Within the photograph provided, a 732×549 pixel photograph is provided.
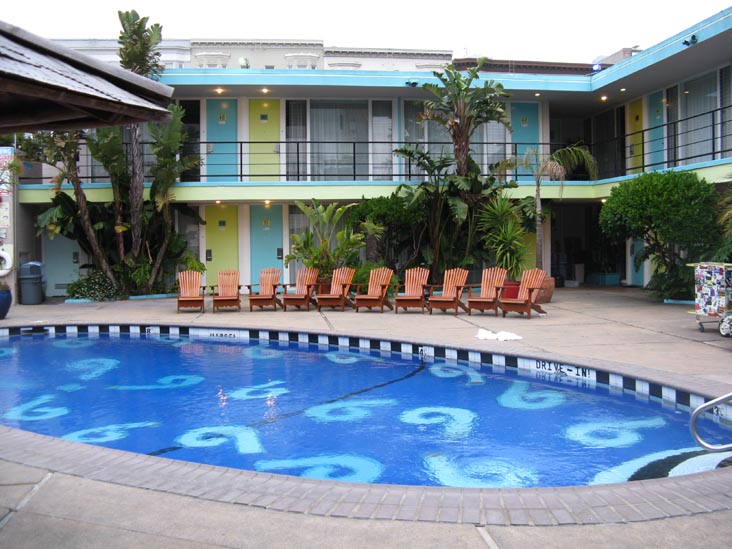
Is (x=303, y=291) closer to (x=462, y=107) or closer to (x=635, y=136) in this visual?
(x=462, y=107)

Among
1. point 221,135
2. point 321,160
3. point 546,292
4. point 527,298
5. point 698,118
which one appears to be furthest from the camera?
point 321,160

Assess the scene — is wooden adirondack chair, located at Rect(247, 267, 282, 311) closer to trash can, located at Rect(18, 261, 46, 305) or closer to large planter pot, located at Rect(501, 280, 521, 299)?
large planter pot, located at Rect(501, 280, 521, 299)

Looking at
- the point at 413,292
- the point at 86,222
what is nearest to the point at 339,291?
the point at 413,292

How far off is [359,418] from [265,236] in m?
13.7

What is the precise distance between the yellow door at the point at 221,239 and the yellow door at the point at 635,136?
11.6 m

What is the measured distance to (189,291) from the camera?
50.8ft

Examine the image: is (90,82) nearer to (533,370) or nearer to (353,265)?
(533,370)

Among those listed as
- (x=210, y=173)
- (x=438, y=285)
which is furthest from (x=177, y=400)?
(x=210, y=173)

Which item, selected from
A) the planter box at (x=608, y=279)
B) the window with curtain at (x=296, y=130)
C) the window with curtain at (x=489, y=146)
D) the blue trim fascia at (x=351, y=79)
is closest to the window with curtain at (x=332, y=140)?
the window with curtain at (x=296, y=130)

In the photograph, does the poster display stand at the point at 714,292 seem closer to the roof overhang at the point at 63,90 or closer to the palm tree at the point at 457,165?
the palm tree at the point at 457,165

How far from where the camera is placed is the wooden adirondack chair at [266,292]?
51.2ft

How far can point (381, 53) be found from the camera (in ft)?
103

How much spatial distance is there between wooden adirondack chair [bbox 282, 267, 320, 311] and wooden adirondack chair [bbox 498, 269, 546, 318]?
4283 mm

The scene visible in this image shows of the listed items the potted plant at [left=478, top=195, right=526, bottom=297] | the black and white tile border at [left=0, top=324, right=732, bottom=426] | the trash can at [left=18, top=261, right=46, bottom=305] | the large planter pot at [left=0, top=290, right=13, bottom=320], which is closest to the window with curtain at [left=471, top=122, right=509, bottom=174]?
the potted plant at [left=478, top=195, right=526, bottom=297]
